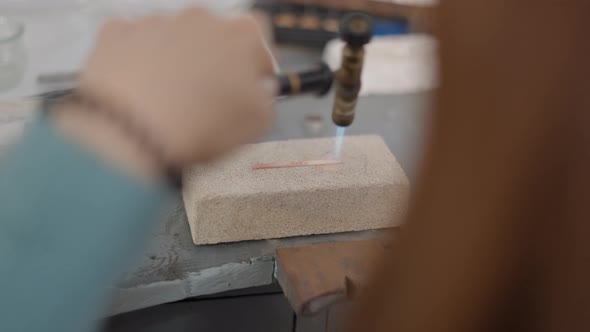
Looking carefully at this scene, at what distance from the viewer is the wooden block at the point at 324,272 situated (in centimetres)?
77

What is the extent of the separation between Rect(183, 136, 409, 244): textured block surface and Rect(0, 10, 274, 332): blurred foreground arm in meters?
0.41

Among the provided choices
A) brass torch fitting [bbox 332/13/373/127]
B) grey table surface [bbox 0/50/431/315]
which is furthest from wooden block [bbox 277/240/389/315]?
brass torch fitting [bbox 332/13/373/127]

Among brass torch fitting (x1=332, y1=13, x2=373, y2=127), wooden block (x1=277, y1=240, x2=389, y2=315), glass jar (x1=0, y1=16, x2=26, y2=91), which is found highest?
brass torch fitting (x1=332, y1=13, x2=373, y2=127)

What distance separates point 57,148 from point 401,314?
26 centimetres

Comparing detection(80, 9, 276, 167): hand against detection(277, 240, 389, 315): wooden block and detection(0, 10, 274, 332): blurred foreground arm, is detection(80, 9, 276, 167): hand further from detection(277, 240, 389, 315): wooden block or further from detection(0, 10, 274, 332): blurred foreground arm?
detection(277, 240, 389, 315): wooden block

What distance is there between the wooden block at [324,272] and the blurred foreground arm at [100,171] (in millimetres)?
369

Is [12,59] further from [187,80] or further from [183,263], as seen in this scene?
[187,80]

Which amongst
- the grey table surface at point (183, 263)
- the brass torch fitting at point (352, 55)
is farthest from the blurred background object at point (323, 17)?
the brass torch fitting at point (352, 55)

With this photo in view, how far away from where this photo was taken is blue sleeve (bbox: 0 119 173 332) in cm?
41

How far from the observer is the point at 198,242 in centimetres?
87

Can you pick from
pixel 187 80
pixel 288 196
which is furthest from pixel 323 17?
pixel 187 80

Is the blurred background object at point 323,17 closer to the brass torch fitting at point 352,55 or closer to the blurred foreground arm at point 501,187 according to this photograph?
the brass torch fitting at point 352,55

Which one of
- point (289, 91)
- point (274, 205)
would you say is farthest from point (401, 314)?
point (274, 205)

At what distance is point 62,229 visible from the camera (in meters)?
0.41
